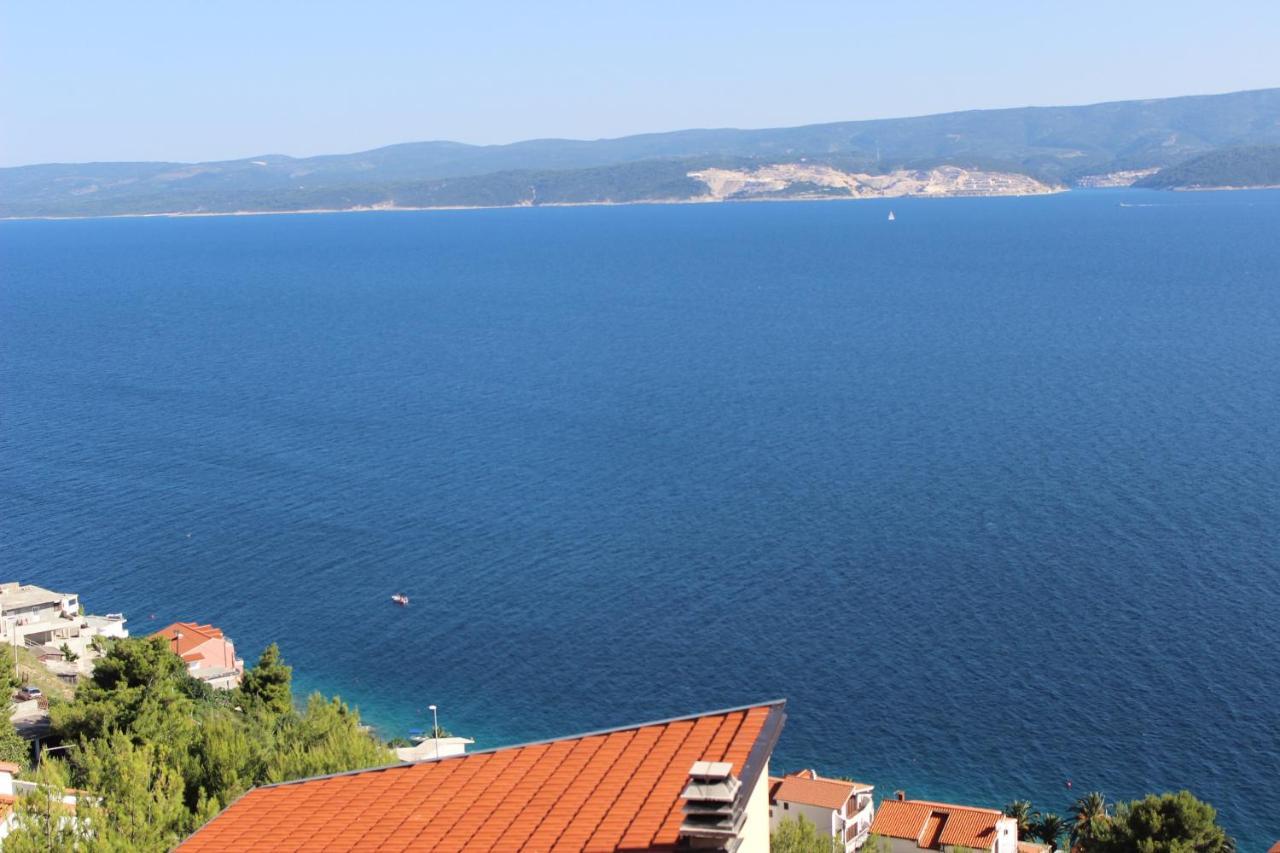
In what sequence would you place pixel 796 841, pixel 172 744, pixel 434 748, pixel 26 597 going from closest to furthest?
1. pixel 796 841
2. pixel 172 744
3. pixel 434 748
4. pixel 26 597

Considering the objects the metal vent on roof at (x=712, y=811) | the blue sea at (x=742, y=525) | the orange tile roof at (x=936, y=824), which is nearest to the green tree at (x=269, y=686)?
the blue sea at (x=742, y=525)

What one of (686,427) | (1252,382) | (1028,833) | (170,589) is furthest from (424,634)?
(1252,382)

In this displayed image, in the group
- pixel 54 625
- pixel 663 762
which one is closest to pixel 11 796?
pixel 663 762

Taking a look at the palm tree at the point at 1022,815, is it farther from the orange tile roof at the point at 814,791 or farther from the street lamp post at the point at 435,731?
the street lamp post at the point at 435,731

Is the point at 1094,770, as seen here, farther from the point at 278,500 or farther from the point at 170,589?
the point at 278,500

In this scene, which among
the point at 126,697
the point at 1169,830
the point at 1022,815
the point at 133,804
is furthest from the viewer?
the point at 1022,815

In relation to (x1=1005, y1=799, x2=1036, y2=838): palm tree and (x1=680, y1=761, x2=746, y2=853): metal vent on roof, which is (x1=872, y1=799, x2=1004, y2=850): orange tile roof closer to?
(x1=1005, y1=799, x2=1036, y2=838): palm tree

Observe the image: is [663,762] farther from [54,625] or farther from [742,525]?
[742,525]
